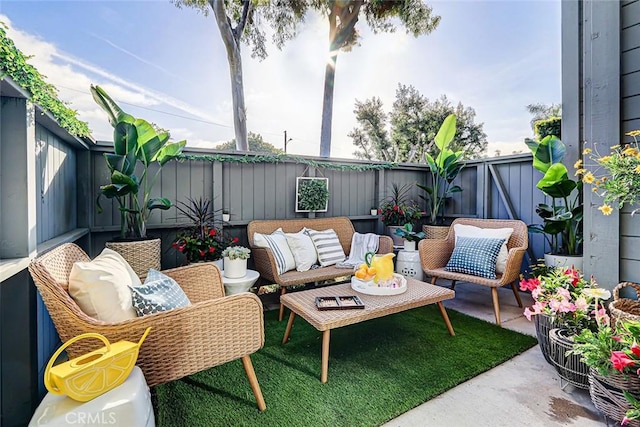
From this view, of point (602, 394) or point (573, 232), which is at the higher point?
point (573, 232)

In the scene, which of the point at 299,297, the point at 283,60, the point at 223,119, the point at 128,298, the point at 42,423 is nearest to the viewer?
the point at 42,423

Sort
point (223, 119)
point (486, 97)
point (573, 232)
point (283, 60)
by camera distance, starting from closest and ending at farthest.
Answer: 1. point (573, 232)
2. point (283, 60)
3. point (223, 119)
4. point (486, 97)

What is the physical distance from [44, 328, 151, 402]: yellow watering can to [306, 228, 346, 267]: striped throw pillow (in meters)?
2.34

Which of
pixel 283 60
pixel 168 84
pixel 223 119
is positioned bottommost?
pixel 223 119

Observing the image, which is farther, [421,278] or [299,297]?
[421,278]

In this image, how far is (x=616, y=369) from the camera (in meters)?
1.45

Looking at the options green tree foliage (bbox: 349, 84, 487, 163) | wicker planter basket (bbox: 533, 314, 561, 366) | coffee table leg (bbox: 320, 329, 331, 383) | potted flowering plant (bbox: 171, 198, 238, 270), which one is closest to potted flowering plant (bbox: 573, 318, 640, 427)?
wicker planter basket (bbox: 533, 314, 561, 366)

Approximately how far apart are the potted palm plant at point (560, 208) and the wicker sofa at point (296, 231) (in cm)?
160

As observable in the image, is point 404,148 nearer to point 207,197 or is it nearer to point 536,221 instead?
point 536,221

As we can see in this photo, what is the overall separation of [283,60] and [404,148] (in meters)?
5.72

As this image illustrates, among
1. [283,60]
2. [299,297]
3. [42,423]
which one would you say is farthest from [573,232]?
[283,60]

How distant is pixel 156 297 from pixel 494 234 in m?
3.31

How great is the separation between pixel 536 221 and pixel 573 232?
1067mm

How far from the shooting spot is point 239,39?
6.12 metres
